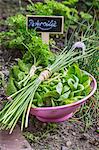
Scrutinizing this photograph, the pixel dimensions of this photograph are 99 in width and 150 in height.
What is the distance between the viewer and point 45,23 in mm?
2432

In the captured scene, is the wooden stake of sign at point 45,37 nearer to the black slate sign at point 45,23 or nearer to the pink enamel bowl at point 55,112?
the black slate sign at point 45,23

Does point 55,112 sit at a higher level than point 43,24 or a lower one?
lower

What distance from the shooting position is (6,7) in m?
3.49

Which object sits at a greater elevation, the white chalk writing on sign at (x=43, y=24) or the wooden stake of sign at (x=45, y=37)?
the white chalk writing on sign at (x=43, y=24)

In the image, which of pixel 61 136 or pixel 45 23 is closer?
pixel 61 136

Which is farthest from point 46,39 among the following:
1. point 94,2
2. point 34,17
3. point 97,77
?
point 94,2

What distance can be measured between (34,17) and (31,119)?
0.57 metres

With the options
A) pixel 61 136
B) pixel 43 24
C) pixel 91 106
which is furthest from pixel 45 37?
pixel 61 136

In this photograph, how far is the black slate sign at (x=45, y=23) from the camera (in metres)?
2.43

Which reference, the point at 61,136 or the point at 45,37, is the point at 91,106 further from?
the point at 45,37

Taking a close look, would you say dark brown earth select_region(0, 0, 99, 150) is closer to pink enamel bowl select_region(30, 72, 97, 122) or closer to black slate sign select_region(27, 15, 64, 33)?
pink enamel bowl select_region(30, 72, 97, 122)

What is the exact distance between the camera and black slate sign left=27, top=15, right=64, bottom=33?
95.7 inches

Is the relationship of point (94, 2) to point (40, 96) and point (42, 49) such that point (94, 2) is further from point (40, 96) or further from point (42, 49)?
point (40, 96)

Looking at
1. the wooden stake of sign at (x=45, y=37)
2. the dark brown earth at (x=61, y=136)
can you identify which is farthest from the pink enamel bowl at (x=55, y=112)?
the wooden stake of sign at (x=45, y=37)
